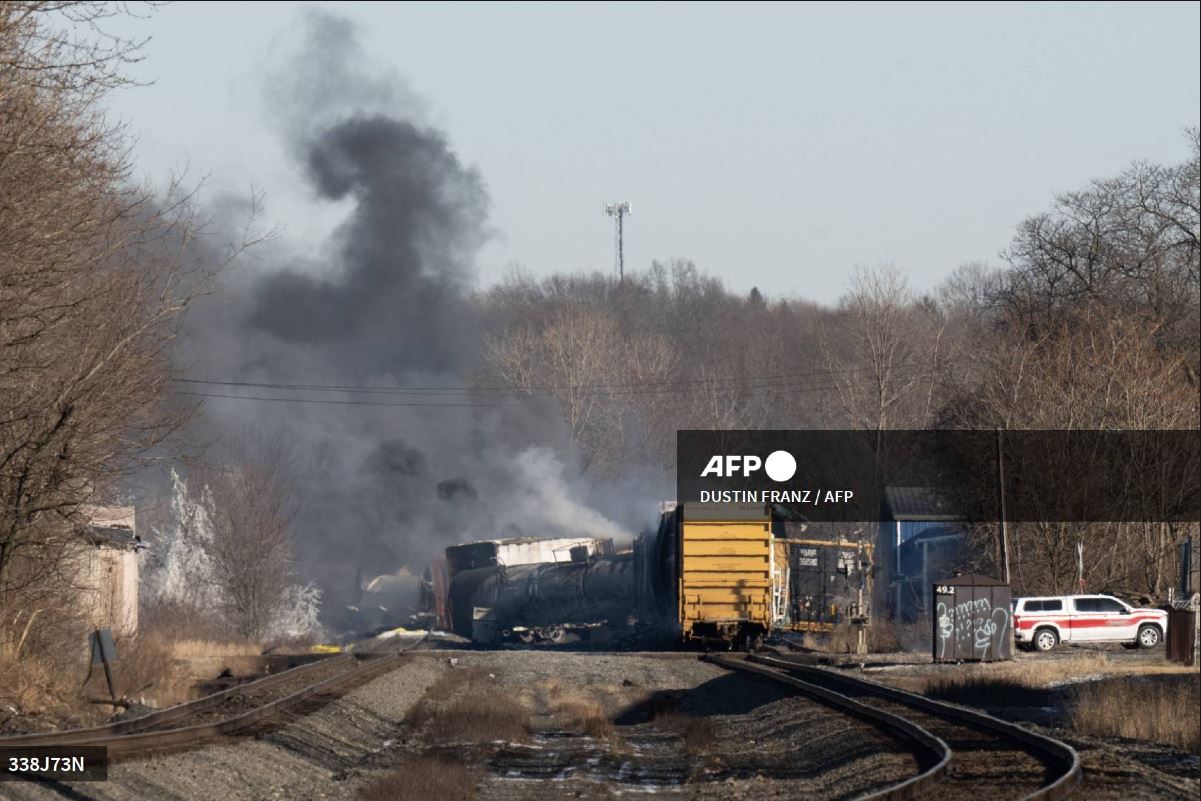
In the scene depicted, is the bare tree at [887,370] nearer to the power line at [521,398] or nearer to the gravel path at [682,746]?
the power line at [521,398]

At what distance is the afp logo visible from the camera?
1838 inches

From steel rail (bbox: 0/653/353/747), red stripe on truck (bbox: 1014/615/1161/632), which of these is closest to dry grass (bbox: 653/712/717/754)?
steel rail (bbox: 0/653/353/747)

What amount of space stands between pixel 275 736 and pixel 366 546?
51478 mm

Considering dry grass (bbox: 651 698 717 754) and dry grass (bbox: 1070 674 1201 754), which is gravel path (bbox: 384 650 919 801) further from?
dry grass (bbox: 1070 674 1201 754)

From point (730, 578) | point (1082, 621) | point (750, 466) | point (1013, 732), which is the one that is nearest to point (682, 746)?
point (1013, 732)

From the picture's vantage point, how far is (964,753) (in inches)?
534

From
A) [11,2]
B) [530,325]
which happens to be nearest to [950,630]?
[11,2]

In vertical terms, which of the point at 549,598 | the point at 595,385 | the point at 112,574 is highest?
the point at 595,385

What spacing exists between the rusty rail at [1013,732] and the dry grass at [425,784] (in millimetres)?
4845

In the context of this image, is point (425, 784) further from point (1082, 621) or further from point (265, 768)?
point (1082, 621)

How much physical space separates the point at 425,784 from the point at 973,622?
58.8ft

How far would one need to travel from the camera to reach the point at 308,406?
7062 centimetres

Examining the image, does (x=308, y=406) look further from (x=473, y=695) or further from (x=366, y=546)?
(x=473, y=695)

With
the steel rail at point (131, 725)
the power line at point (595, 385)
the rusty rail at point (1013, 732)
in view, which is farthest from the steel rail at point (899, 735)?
the power line at point (595, 385)
